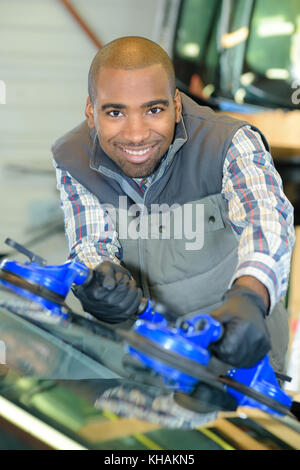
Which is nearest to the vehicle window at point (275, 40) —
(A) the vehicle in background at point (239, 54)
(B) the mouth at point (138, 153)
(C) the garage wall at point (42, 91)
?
(A) the vehicle in background at point (239, 54)

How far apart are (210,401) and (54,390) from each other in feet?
0.71

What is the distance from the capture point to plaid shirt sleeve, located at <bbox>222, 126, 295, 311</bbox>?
1173 millimetres

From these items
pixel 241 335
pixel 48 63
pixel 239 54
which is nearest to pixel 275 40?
pixel 239 54

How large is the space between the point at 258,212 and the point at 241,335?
451 mm

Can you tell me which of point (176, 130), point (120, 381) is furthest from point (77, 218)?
point (120, 381)

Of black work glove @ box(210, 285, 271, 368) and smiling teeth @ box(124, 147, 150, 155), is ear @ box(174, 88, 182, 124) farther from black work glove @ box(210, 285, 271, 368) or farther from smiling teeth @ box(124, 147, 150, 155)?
black work glove @ box(210, 285, 271, 368)

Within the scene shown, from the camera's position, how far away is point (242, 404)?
897 millimetres

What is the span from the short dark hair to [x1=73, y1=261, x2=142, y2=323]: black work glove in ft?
1.62

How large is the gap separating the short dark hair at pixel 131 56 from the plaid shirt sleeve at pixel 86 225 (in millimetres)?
324

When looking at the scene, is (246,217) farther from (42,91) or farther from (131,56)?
(42,91)

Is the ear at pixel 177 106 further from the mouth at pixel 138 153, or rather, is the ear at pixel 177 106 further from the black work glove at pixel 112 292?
the black work glove at pixel 112 292

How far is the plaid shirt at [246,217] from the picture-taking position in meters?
1.19

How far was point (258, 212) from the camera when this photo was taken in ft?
4.36

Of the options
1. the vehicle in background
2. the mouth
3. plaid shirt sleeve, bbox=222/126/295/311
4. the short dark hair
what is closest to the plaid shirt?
plaid shirt sleeve, bbox=222/126/295/311
